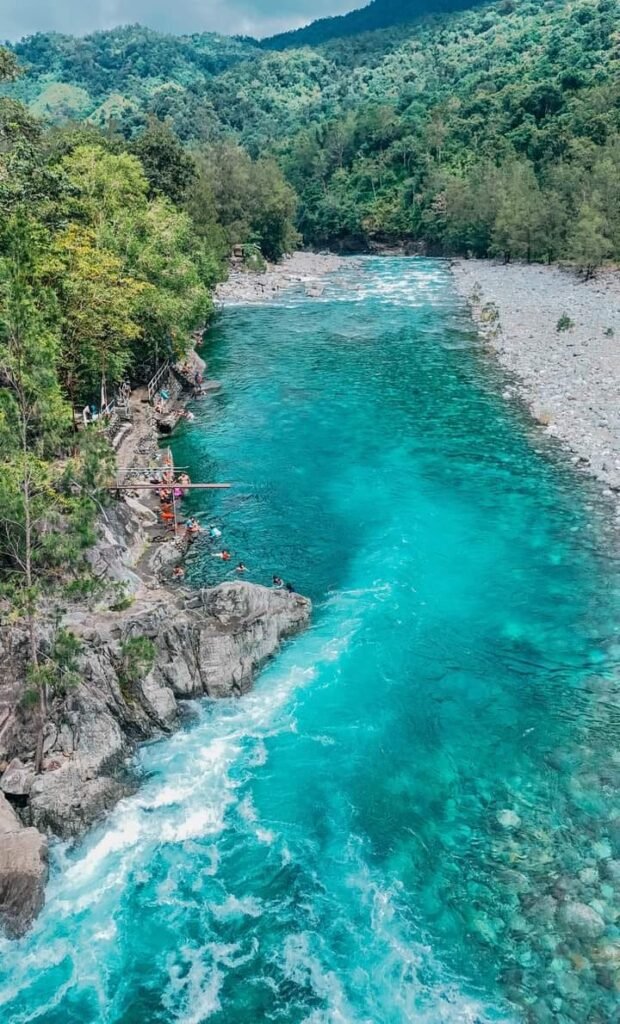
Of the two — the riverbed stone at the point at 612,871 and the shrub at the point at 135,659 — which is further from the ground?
the shrub at the point at 135,659

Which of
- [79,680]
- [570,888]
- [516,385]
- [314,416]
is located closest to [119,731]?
[79,680]

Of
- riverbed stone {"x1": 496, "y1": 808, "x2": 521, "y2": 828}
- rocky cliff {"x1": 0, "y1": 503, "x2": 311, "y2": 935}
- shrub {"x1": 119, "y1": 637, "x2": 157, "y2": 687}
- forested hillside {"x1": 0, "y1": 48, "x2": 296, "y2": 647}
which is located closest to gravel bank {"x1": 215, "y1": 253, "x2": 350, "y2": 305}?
forested hillside {"x1": 0, "y1": 48, "x2": 296, "y2": 647}

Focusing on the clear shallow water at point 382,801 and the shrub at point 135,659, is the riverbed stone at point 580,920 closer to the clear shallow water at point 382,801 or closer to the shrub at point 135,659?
the clear shallow water at point 382,801

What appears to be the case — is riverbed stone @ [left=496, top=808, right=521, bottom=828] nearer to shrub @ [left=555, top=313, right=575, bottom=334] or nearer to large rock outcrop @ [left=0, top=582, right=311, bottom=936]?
large rock outcrop @ [left=0, top=582, right=311, bottom=936]

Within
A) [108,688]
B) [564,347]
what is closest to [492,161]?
[564,347]

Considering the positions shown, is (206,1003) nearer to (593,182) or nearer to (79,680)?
(79,680)

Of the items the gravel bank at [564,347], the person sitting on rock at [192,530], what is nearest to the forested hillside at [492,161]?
the gravel bank at [564,347]

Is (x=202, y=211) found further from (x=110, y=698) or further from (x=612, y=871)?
(x=612, y=871)
